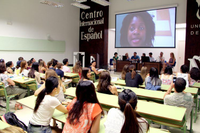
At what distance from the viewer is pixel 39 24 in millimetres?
9898

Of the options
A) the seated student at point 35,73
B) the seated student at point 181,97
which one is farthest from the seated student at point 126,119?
the seated student at point 35,73

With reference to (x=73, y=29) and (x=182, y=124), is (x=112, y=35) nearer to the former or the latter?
(x=73, y=29)

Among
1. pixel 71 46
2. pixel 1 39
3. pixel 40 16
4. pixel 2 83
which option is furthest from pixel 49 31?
pixel 2 83

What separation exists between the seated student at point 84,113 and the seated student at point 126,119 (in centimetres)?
22

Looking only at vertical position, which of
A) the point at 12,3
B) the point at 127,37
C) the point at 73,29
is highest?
the point at 12,3

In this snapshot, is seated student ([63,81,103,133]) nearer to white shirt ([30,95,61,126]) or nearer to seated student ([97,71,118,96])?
white shirt ([30,95,61,126])

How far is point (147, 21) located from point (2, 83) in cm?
797

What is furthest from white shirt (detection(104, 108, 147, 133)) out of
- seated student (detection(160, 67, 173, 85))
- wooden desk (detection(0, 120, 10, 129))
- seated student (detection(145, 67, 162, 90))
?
seated student (detection(160, 67, 173, 85))

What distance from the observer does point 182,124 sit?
87.8 inches

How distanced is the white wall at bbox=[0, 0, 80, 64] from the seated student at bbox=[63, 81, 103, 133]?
8128 millimetres

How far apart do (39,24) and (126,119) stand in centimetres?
976

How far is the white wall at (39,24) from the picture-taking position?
854 cm

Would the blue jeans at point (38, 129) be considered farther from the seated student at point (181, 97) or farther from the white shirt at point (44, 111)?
the seated student at point (181, 97)

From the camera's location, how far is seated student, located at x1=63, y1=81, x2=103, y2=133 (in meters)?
1.65
